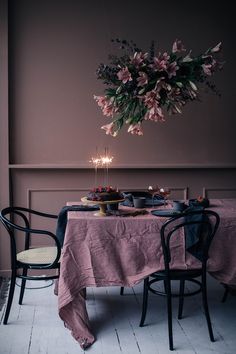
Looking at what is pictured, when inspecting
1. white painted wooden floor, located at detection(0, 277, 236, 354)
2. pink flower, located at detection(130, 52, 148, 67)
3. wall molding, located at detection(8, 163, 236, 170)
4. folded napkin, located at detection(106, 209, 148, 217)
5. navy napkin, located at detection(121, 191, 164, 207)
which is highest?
pink flower, located at detection(130, 52, 148, 67)

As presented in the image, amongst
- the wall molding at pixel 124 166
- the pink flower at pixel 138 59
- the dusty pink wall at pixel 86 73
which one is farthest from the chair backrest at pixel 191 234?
the dusty pink wall at pixel 86 73

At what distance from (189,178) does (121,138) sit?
752 millimetres

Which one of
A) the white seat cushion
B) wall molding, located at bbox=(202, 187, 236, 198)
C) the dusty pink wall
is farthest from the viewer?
wall molding, located at bbox=(202, 187, 236, 198)

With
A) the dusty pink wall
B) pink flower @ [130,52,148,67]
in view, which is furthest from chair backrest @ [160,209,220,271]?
the dusty pink wall

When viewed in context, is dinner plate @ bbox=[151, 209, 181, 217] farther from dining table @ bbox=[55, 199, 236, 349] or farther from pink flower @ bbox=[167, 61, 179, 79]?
pink flower @ bbox=[167, 61, 179, 79]

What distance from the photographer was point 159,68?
273 cm

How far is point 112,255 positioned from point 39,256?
0.60 m

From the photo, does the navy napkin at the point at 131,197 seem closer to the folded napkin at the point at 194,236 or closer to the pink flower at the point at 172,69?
the folded napkin at the point at 194,236

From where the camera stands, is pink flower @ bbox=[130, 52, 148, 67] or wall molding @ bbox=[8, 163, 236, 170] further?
wall molding @ bbox=[8, 163, 236, 170]

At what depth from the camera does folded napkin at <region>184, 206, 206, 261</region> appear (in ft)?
9.16

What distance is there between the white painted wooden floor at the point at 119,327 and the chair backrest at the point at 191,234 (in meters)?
0.48

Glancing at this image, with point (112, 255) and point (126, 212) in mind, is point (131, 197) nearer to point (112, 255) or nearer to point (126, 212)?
point (126, 212)

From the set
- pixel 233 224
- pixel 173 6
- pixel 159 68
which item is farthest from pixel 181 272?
pixel 173 6

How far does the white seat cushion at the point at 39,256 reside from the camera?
119 inches
